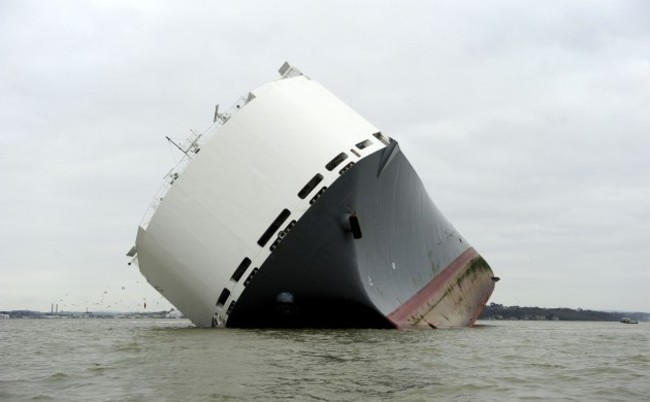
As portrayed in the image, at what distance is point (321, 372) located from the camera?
28.5 ft

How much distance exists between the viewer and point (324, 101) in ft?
63.6

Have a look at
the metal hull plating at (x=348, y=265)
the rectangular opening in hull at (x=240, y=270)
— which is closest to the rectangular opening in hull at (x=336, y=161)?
the metal hull plating at (x=348, y=265)

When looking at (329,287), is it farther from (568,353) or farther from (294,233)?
(568,353)

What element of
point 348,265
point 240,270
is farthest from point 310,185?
point 240,270

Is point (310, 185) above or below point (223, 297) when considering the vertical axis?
above

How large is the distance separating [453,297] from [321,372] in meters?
18.4

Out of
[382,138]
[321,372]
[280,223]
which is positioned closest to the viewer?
[321,372]

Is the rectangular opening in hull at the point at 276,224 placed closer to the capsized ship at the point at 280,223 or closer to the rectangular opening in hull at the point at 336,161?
the capsized ship at the point at 280,223

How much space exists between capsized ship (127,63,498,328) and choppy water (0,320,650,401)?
322cm

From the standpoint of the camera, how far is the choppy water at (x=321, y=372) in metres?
7.23

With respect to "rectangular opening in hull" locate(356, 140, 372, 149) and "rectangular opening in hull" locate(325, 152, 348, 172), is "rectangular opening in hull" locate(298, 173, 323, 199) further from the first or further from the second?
"rectangular opening in hull" locate(356, 140, 372, 149)

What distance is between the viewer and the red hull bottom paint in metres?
20.2

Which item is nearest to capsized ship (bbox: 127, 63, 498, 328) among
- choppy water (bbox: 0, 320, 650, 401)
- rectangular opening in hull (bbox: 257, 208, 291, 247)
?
rectangular opening in hull (bbox: 257, 208, 291, 247)

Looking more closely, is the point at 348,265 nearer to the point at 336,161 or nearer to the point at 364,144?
the point at 336,161
